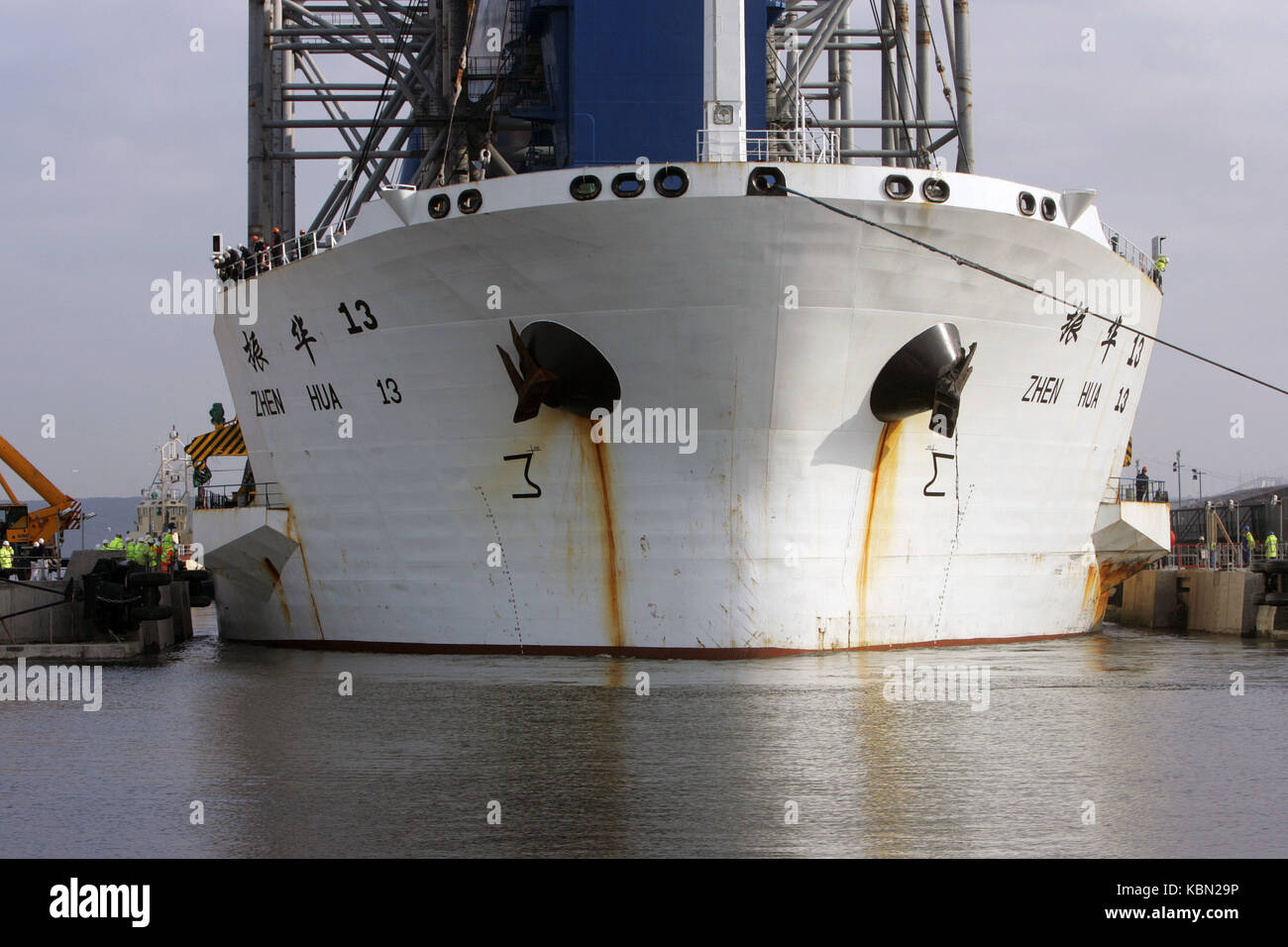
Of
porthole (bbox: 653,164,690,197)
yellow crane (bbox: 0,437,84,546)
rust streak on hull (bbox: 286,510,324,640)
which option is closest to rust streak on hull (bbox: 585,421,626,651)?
porthole (bbox: 653,164,690,197)

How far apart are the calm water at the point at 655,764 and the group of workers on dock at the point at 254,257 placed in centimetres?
673

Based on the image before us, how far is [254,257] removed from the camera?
75.2 feet

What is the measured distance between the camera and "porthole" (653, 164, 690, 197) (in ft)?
55.7

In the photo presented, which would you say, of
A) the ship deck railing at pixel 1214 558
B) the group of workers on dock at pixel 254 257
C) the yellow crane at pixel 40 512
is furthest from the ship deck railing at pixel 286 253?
the yellow crane at pixel 40 512

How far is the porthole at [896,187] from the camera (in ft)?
56.9

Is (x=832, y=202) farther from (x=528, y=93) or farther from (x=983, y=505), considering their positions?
(x=528, y=93)

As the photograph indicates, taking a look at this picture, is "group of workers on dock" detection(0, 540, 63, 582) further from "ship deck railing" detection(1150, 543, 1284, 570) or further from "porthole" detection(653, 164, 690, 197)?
"ship deck railing" detection(1150, 543, 1284, 570)

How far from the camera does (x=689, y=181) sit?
55.9 feet

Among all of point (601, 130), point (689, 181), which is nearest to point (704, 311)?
point (689, 181)

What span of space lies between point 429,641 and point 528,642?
5.08ft

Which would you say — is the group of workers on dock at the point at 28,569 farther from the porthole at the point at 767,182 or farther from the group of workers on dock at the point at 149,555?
the porthole at the point at 767,182

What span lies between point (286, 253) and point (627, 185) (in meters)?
8.15

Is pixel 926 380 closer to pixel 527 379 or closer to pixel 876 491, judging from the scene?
pixel 876 491
